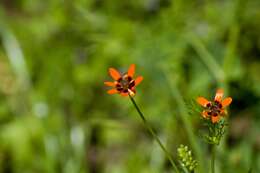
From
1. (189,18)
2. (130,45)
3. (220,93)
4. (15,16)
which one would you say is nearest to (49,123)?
(130,45)

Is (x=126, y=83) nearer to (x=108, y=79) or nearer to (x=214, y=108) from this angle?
(x=214, y=108)

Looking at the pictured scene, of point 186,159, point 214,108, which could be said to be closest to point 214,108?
point 214,108

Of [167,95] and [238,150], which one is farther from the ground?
[167,95]

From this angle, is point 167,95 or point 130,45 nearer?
point 167,95

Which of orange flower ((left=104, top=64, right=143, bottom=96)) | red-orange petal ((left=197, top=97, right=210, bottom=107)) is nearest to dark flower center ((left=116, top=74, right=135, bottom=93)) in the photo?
orange flower ((left=104, top=64, right=143, bottom=96))

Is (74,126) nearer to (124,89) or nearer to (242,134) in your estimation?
(242,134)

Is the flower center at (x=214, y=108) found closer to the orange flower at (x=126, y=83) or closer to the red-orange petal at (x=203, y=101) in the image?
the red-orange petal at (x=203, y=101)

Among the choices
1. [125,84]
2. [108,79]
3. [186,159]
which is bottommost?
[186,159]

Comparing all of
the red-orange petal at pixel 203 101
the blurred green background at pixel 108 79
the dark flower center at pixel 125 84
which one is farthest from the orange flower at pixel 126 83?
the blurred green background at pixel 108 79
